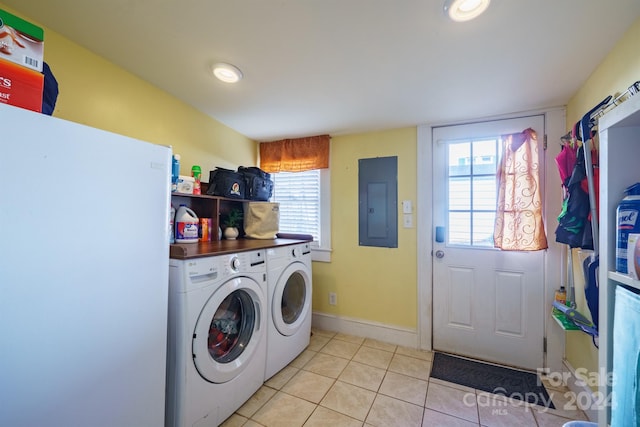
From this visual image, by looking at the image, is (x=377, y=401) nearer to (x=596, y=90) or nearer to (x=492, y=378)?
(x=492, y=378)

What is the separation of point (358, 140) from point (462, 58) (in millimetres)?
1247

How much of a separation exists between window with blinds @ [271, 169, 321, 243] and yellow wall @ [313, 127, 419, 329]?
0.63 ft

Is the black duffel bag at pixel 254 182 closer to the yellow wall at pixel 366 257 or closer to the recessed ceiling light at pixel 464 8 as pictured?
the yellow wall at pixel 366 257

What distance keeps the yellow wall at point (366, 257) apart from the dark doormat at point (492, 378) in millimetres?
404

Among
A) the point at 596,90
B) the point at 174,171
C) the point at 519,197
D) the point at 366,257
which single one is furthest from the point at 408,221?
the point at 174,171

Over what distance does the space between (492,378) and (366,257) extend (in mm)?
1318

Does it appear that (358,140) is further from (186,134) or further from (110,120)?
(110,120)

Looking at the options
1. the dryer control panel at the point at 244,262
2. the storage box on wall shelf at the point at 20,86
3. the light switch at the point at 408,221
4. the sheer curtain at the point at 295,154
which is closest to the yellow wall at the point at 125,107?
the sheer curtain at the point at 295,154

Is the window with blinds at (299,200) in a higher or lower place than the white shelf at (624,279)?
higher

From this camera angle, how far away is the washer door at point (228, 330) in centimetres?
124

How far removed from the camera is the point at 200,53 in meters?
1.34

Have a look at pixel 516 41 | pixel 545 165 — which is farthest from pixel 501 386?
pixel 516 41

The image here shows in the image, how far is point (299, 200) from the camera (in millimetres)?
2756

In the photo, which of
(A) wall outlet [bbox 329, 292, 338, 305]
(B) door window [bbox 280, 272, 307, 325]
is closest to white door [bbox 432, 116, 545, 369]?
(A) wall outlet [bbox 329, 292, 338, 305]
